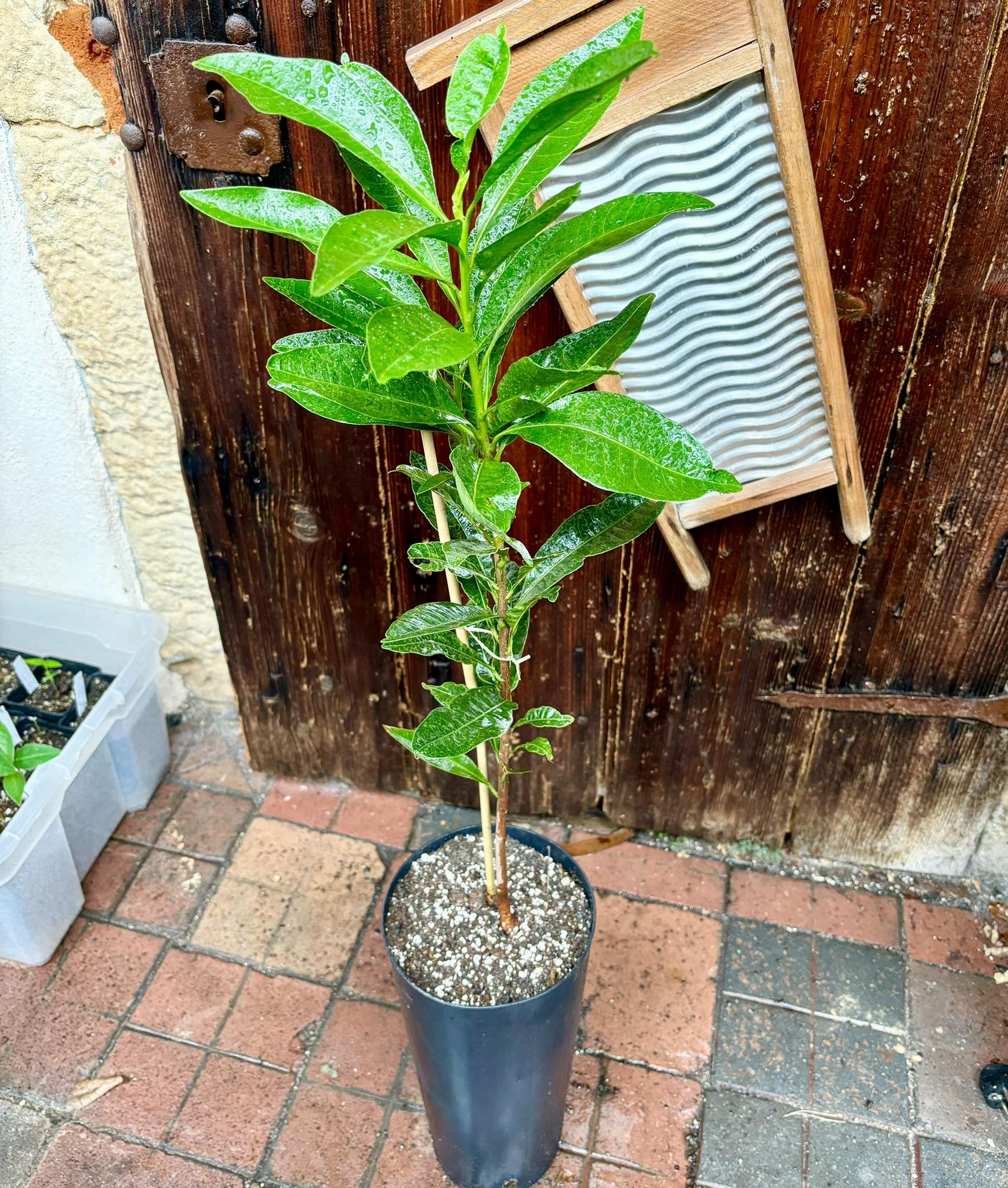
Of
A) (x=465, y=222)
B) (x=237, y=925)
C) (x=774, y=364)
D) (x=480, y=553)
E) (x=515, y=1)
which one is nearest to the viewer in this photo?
(x=465, y=222)

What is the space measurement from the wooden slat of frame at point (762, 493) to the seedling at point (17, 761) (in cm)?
158

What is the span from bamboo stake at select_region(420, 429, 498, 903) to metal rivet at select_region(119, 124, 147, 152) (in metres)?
0.77

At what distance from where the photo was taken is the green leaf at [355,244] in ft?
2.99

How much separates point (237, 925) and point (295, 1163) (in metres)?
0.59

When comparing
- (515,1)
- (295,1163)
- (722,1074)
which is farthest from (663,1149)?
(515,1)

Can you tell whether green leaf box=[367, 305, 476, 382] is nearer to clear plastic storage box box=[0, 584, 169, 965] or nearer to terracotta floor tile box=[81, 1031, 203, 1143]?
clear plastic storage box box=[0, 584, 169, 965]

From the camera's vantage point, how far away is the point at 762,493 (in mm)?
1926

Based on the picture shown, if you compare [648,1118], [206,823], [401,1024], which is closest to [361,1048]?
[401,1024]

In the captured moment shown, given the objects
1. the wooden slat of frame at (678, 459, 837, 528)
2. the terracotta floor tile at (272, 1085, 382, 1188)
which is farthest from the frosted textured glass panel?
the terracotta floor tile at (272, 1085, 382, 1188)

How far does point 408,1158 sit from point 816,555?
1.51 metres

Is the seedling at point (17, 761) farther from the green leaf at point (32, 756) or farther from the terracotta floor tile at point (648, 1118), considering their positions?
the terracotta floor tile at point (648, 1118)

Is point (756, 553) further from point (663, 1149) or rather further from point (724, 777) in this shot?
point (663, 1149)

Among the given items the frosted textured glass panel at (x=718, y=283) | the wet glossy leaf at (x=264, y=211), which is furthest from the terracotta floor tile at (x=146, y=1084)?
the wet glossy leaf at (x=264, y=211)

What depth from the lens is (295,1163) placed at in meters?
2.04
